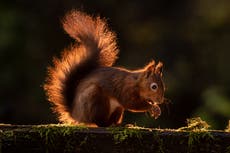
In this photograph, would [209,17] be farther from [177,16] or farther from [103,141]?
[103,141]

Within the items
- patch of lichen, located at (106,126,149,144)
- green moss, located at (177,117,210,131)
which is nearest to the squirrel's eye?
green moss, located at (177,117,210,131)

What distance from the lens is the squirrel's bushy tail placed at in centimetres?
478

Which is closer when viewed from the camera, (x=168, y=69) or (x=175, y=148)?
(x=175, y=148)

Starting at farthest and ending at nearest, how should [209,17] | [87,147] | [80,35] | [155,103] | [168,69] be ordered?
[209,17] < [168,69] < [80,35] < [155,103] < [87,147]

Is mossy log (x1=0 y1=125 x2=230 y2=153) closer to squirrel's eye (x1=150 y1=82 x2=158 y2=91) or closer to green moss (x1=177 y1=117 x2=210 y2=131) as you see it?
green moss (x1=177 y1=117 x2=210 y2=131)

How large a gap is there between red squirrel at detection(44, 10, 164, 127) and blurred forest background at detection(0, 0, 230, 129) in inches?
225

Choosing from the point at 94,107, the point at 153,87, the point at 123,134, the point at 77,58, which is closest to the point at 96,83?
the point at 94,107

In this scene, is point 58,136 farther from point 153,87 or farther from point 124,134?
point 153,87

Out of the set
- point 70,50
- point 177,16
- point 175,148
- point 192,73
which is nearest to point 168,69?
point 192,73

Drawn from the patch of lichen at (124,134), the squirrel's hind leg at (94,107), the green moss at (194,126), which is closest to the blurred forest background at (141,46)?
the squirrel's hind leg at (94,107)

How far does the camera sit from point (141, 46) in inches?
492

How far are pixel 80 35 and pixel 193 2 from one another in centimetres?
845

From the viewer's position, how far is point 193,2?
13.2m

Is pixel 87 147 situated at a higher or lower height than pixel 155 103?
lower
